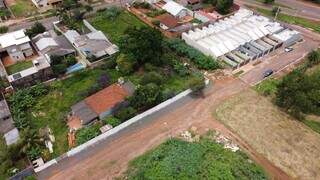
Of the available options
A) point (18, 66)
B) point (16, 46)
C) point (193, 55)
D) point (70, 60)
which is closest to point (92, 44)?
point (70, 60)

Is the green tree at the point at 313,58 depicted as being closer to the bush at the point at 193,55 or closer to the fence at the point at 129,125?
the bush at the point at 193,55

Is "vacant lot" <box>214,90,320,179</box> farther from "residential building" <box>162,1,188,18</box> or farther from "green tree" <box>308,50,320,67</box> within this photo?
"residential building" <box>162,1,188,18</box>

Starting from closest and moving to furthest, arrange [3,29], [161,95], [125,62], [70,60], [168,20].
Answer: [161,95], [125,62], [70,60], [3,29], [168,20]

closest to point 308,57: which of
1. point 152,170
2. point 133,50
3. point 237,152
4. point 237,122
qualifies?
point 237,122

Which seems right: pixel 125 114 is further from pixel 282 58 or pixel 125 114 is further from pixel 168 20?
pixel 282 58

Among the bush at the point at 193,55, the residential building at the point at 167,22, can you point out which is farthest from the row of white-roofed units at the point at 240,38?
the residential building at the point at 167,22

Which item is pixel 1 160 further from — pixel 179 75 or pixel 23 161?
pixel 179 75
